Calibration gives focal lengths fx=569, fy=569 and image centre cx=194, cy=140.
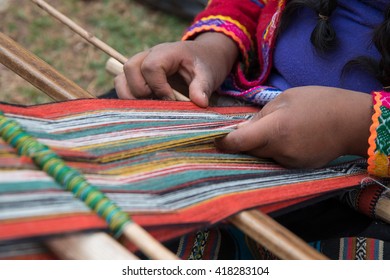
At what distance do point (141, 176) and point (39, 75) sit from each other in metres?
0.35

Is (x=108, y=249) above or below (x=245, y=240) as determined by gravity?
below

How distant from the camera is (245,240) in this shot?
39.7 inches

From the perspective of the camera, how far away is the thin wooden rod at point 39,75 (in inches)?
39.9

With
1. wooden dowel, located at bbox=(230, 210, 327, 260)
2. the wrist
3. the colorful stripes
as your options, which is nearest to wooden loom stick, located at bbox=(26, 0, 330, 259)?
wooden dowel, located at bbox=(230, 210, 327, 260)

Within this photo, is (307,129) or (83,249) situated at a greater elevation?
(307,129)

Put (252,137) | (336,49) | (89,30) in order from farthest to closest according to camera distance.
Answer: (89,30) < (336,49) < (252,137)

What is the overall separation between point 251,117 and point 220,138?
0.41 ft

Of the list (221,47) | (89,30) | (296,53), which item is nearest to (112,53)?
(221,47)

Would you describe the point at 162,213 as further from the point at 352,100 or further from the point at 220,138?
the point at 352,100

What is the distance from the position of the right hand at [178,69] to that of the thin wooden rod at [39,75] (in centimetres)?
15

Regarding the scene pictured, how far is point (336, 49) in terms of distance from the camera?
3.54ft

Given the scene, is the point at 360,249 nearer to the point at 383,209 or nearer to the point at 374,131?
the point at 383,209

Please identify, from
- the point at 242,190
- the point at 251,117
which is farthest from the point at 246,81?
the point at 242,190

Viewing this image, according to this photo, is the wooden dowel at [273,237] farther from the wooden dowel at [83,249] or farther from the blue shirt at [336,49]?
the blue shirt at [336,49]
